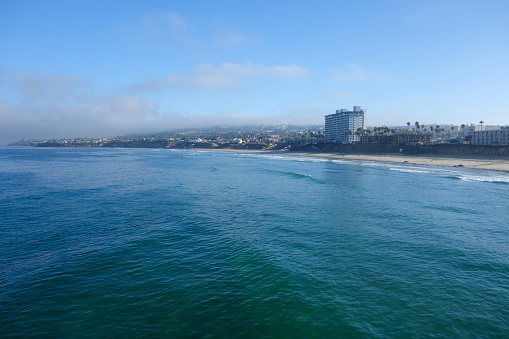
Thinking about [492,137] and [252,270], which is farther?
[492,137]

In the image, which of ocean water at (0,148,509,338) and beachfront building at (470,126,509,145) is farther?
beachfront building at (470,126,509,145)

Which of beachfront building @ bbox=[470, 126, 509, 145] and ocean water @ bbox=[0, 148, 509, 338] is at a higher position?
beachfront building @ bbox=[470, 126, 509, 145]

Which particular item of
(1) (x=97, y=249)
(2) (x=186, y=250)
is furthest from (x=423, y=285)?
(1) (x=97, y=249)

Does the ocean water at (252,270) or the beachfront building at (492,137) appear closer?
the ocean water at (252,270)

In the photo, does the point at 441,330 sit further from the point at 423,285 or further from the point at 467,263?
the point at 467,263

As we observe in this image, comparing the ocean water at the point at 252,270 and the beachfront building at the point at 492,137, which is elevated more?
the beachfront building at the point at 492,137
